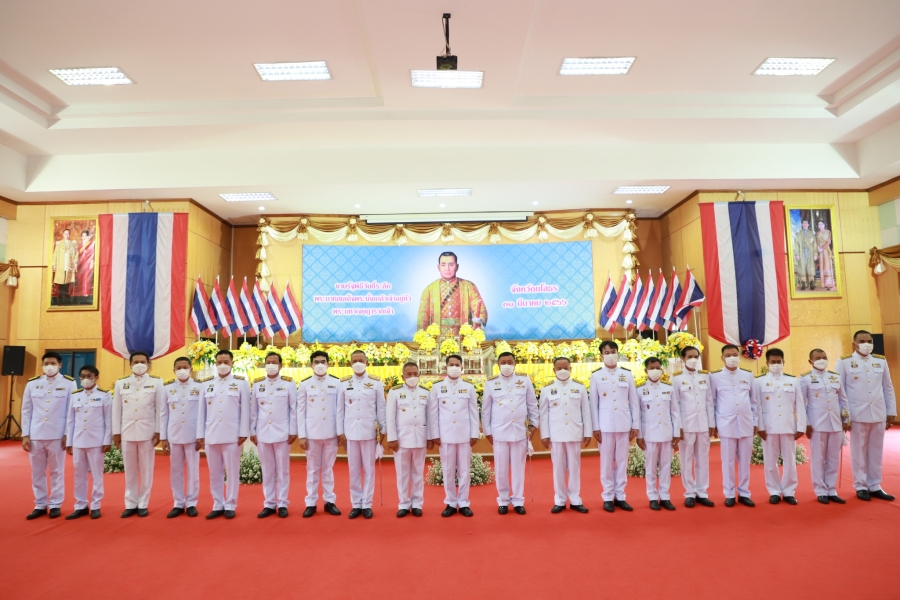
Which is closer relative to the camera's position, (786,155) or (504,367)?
(504,367)

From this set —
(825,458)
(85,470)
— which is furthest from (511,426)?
(85,470)

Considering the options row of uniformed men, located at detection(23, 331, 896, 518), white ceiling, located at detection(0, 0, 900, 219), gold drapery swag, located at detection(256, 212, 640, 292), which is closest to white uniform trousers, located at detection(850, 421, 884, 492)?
row of uniformed men, located at detection(23, 331, 896, 518)

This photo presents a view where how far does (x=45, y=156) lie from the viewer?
1082cm

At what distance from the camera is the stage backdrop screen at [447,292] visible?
42.5 feet

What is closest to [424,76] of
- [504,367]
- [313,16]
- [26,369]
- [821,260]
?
[313,16]

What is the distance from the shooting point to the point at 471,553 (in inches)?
179

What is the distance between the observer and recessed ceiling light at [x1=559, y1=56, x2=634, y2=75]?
7.76 metres

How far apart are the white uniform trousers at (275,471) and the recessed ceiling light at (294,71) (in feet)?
16.2

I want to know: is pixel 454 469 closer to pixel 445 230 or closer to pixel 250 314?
pixel 250 314

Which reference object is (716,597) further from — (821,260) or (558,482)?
(821,260)

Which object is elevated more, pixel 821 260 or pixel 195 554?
pixel 821 260

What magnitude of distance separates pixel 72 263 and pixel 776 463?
1258 cm

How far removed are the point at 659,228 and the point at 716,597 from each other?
1162 cm

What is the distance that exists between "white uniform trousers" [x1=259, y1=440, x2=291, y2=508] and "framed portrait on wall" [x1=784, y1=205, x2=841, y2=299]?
1035cm
